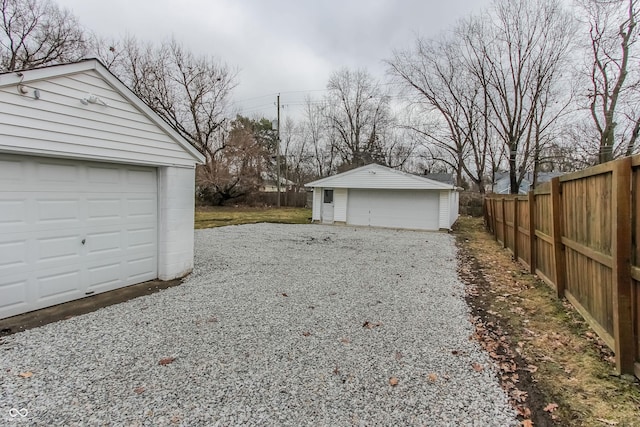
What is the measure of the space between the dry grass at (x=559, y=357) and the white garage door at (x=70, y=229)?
5.54 metres

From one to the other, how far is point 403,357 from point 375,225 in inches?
527

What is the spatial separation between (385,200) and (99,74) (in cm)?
1344

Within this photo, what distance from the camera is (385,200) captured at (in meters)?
16.2

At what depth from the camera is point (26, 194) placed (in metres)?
3.99

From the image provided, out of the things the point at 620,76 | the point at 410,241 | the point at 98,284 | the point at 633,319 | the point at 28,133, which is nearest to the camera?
the point at 633,319

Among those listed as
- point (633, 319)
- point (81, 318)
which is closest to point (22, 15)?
point (81, 318)

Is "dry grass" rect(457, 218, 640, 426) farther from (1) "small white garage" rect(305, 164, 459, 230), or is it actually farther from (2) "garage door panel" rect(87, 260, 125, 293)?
(1) "small white garage" rect(305, 164, 459, 230)

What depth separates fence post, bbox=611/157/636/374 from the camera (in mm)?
2488

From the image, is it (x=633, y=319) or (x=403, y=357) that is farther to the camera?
(x=403, y=357)

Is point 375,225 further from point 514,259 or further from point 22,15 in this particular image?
point 22,15

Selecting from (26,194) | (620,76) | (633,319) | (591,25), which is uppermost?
(591,25)

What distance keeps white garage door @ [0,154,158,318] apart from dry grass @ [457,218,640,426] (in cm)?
554

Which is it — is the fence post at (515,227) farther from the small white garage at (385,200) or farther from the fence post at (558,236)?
the small white garage at (385,200)

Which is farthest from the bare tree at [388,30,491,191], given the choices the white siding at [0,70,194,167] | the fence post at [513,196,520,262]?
the white siding at [0,70,194,167]
